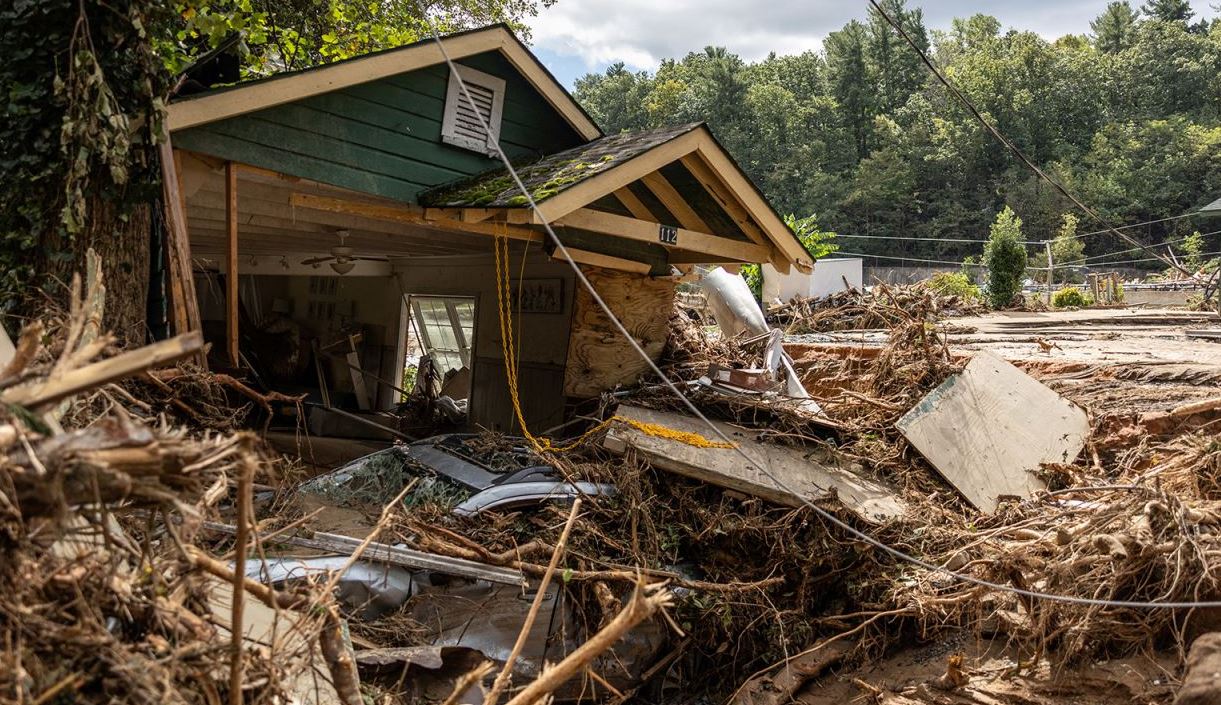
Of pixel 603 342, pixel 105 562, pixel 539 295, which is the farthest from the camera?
pixel 539 295

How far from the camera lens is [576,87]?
3610 inches

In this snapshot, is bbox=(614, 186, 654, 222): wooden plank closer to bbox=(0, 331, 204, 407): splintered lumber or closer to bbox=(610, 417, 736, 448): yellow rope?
bbox=(610, 417, 736, 448): yellow rope

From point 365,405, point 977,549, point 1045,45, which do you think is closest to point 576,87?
point 1045,45

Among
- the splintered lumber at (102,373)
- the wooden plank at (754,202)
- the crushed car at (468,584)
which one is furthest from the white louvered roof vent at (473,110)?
the splintered lumber at (102,373)

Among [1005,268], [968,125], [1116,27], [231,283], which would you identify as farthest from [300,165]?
[1116,27]

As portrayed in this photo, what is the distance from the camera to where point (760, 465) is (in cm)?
705

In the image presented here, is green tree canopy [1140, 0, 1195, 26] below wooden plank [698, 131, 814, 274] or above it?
above

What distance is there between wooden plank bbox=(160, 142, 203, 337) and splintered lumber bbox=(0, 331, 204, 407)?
13.8 feet

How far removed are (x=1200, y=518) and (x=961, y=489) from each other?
7.23 ft

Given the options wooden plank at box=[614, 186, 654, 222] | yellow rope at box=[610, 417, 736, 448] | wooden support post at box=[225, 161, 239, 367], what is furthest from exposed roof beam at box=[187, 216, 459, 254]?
yellow rope at box=[610, 417, 736, 448]

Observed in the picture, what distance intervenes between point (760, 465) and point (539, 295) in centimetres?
390

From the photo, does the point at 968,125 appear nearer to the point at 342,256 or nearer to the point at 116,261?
the point at 342,256

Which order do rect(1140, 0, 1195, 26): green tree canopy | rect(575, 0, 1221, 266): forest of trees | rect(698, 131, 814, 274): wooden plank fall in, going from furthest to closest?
rect(1140, 0, 1195, 26): green tree canopy → rect(575, 0, 1221, 266): forest of trees → rect(698, 131, 814, 274): wooden plank

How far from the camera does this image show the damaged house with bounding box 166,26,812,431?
6766mm
